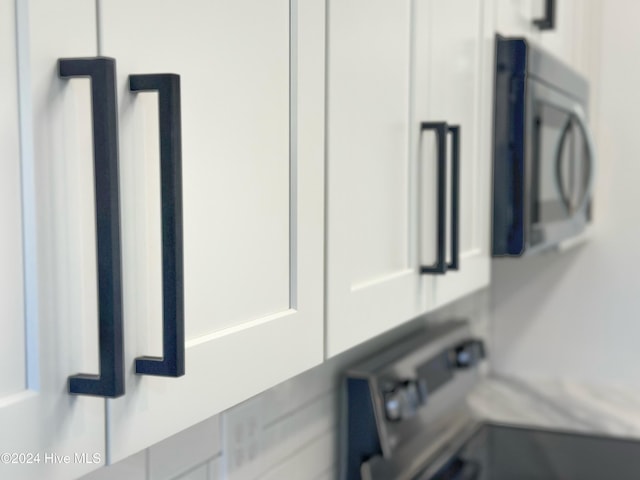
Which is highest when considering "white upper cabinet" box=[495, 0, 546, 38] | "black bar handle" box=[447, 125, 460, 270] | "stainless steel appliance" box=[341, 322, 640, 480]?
"white upper cabinet" box=[495, 0, 546, 38]

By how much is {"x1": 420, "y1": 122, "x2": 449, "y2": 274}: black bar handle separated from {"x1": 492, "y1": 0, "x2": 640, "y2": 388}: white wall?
1.07 metres

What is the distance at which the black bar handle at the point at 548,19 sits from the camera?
4.65ft

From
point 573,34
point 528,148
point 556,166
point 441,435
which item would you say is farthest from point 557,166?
point 441,435

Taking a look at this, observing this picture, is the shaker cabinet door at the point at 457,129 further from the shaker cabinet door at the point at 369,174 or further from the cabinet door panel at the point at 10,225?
the cabinet door panel at the point at 10,225

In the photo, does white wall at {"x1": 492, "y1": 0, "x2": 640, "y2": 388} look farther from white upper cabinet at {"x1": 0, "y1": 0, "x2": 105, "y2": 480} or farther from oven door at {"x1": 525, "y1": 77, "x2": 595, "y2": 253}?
white upper cabinet at {"x1": 0, "y1": 0, "x2": 105, "y2": 480}

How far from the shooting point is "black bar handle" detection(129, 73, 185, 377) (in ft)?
1.46

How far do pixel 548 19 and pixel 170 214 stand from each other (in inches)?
45.8

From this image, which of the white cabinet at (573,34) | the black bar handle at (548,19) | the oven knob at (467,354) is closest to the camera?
the black bar handle at (548,19)

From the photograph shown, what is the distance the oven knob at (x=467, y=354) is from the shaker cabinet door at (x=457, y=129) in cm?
47

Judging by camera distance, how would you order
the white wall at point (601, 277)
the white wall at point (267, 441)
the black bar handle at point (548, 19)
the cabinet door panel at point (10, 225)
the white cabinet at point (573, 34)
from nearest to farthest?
1. the cabinet door panel at point (10, 225)
2. the white wall at point (267, 441)
3. the black bar handle at point (548, 19)
4. the white cabinet at point (573, 34)
5. the white wall at point (601, 277)

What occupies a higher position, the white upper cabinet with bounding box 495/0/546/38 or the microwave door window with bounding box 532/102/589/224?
the white upper cabinet with bounding box 495/0/546/38

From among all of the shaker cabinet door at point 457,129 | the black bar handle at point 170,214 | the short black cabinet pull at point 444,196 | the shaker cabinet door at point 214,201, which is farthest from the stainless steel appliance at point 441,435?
the black bar handle at point 170,214

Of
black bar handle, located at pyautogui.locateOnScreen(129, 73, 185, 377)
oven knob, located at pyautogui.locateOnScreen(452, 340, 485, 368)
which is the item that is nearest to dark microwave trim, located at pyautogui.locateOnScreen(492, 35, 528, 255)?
oven knob, located at pyautogui.locateOnScreen(452, 340, 485, 368)

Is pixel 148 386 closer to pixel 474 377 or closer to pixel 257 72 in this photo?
pixel 257 72
